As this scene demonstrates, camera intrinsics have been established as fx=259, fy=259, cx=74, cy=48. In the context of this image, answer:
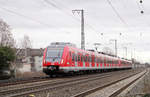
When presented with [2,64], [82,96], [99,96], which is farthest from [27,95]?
[2,64]

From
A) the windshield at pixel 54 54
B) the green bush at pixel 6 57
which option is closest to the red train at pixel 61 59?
the windshield at pixel 54 54

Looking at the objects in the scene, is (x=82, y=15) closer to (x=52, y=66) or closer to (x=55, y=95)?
(x=52, y=66)

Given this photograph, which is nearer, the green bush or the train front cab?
the train front cab

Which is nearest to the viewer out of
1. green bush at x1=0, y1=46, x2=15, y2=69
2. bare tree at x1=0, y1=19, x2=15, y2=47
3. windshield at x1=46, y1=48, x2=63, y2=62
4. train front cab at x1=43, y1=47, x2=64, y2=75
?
train front cab at x1=43, y1=47, x2=64, y2=75

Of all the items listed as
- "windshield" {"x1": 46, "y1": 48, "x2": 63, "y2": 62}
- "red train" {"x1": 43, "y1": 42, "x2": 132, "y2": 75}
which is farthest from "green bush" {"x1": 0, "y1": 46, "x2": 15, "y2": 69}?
"windshield" {"x1": 46, "y1": 48, "x2": 63, "y2": 62}

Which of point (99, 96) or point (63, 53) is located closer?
point (99, 96)

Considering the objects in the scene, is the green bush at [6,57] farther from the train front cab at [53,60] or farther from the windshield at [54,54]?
the windshield at [54,54]

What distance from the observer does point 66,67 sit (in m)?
24.7

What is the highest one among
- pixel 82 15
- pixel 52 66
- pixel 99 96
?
pixel 82 15

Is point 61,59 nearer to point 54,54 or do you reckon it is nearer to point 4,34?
point 54,54

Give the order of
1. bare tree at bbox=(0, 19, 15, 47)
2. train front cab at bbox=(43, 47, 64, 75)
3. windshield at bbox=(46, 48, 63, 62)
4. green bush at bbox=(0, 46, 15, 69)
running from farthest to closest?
bare tree at bbox=(0, 19, 15, 47)
green bush at bbox=(0, 46, 15, 69)
windshield at bbox=(46, 48, 63, 62)
train front cab at bbox=(43, 47, 64, 75)

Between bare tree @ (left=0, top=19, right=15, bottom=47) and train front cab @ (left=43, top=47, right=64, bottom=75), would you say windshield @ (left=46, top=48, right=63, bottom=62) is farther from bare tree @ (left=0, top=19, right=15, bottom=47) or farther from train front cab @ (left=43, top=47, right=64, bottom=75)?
bare tree @ (left=0, top=19, right=15, bottom=47)

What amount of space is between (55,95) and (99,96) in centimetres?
220

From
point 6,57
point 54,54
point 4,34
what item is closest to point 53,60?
point 54,54
